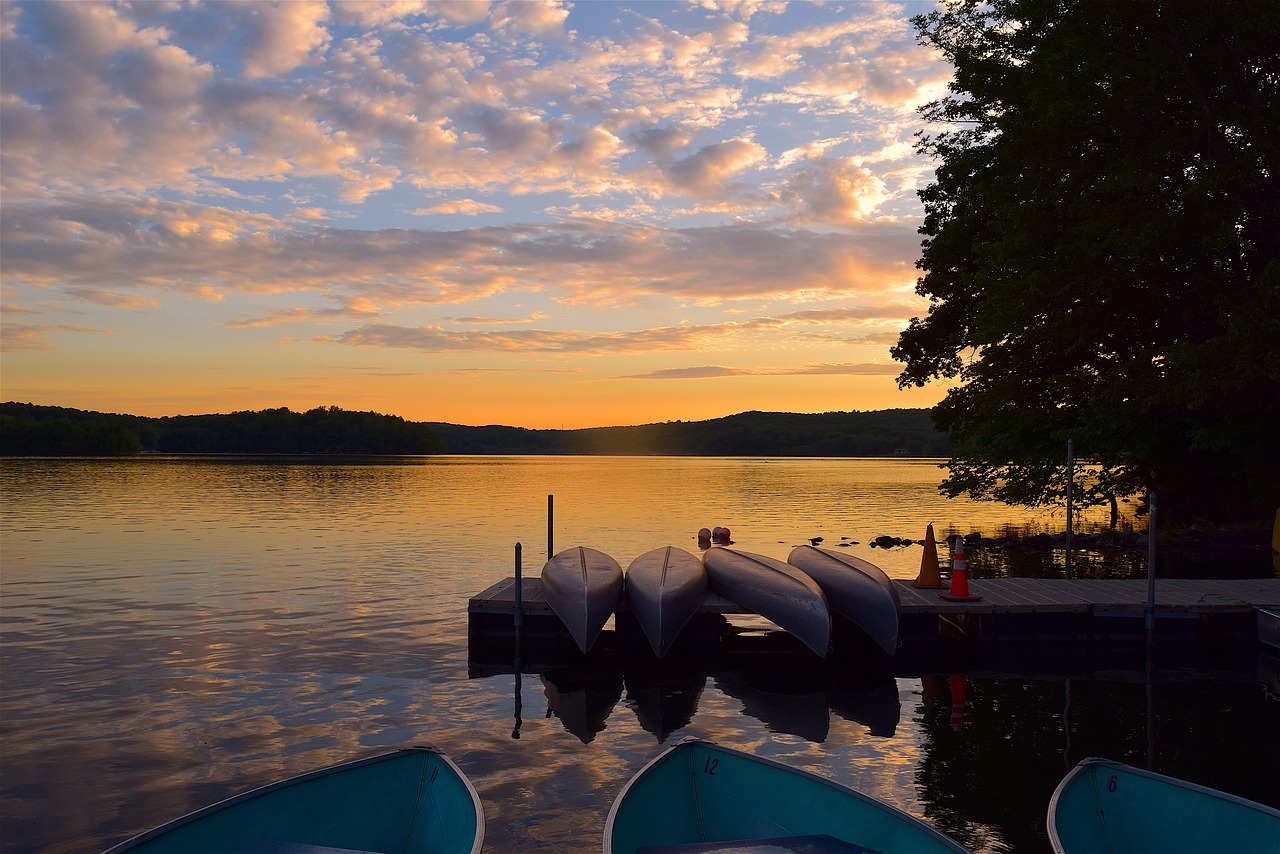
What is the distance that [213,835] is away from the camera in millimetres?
5523

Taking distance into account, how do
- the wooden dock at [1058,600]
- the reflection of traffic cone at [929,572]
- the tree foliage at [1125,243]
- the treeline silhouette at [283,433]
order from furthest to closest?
the treeline silhouette at [283,433] → the tree foliage at [1125,243] → the reflection of traffic cone at [929,572] → the wooden dock at [1058,600]

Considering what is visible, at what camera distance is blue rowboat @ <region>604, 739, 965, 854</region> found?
562 cm

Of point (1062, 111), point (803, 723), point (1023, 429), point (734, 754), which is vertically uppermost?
point (1062, 111)

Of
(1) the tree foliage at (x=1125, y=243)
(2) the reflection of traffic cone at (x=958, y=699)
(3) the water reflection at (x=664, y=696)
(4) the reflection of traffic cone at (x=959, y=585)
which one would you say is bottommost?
(3) the water reflection at (x=664, y=696)

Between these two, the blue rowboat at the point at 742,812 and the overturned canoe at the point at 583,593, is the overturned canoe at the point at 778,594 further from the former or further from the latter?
the blue rowboat at the point at 742,812

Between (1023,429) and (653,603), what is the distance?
17.7 metres

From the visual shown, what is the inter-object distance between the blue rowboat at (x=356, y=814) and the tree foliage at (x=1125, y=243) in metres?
19.4

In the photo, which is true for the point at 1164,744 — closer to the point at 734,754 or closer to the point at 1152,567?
the point at 1152,567

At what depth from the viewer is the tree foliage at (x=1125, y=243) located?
66.6 feet

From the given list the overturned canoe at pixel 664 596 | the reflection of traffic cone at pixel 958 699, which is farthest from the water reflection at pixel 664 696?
the reflection of traffic cone at pixel 958 699

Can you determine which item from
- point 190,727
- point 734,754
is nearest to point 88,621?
point 190,727

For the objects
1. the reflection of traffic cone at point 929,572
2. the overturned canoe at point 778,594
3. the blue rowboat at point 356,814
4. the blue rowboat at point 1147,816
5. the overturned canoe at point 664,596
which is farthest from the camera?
the reflection of traffic cone at point 929,572

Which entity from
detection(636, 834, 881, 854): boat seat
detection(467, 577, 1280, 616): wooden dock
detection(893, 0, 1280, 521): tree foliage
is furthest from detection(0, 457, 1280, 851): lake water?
detection(893, 0, 1280, 521): tree foliage

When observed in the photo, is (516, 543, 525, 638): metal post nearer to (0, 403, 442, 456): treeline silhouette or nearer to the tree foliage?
the tree foliage
